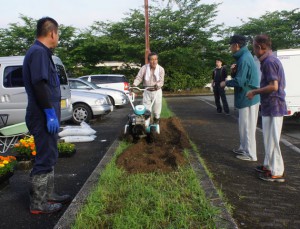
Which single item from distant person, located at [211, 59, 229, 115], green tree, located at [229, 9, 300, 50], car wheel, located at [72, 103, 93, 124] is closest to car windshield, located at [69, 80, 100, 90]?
car wheel, located at [72, 103, 93, 124]

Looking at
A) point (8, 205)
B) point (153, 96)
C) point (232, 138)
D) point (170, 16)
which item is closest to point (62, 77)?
point (153, 96)

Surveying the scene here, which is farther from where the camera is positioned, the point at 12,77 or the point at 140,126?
the point at 12,77

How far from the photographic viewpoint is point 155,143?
6750 millimetres

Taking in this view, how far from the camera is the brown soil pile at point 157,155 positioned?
5086mm

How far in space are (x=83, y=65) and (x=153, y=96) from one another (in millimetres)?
25576

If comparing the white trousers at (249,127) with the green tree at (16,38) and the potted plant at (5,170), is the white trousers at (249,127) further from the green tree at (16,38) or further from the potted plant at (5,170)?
the green tree at (16,38)

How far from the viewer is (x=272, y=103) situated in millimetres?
4832

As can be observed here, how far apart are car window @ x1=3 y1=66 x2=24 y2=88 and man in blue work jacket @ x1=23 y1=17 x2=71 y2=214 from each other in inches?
209

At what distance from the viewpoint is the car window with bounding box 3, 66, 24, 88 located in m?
8.72

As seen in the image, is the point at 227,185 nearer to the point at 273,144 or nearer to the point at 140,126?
the point at 273,144

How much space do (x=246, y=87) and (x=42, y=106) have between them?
3711mm

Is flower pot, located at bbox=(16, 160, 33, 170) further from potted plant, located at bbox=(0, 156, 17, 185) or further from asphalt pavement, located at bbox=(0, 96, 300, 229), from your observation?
potted plant, located at bbox=(0, 156, 17, 185)

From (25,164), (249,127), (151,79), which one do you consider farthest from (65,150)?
(249,127)

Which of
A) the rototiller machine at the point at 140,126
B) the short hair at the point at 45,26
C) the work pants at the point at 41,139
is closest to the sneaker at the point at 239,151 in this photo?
the rototiller machine at the point at 140,126
